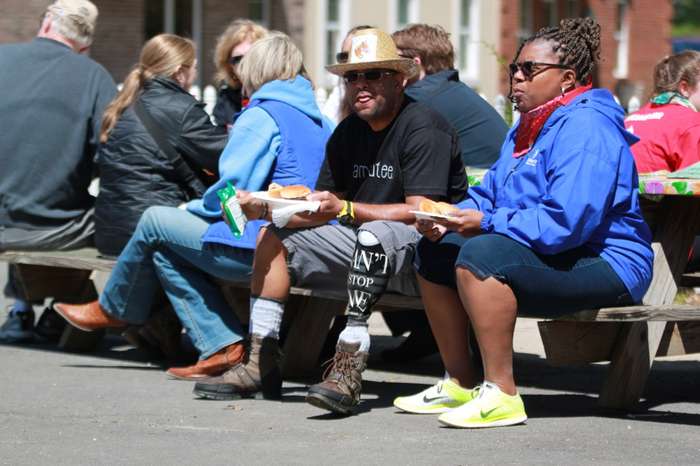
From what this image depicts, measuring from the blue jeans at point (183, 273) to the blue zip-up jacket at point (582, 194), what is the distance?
5.09 ft

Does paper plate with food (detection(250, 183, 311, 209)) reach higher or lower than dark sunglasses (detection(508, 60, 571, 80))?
lower

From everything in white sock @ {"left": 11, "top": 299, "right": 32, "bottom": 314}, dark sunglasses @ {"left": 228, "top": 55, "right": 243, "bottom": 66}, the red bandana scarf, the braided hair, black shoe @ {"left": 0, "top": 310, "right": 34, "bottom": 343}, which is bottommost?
black shoe @ {"left": 0, "top": 310, "right": 34, "bottom": 343}

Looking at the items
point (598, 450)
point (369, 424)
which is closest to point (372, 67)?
point (369, 424)

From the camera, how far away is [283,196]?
5.86m

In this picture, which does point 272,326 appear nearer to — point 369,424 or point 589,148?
point 369,424

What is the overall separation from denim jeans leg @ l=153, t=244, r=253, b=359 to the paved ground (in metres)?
0.30

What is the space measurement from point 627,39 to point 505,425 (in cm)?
2962

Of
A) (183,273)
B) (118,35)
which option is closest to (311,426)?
(183,273)

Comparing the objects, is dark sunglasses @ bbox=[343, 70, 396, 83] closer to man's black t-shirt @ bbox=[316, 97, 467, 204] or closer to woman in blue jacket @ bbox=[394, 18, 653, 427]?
man's black t-shirt @ bbox=[316, 97, 467, 204]

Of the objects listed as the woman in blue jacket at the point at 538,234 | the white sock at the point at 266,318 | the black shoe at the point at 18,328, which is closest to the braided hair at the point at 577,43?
the woman in blue jacket at the point at 538,234

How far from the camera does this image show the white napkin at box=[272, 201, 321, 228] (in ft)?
18.9

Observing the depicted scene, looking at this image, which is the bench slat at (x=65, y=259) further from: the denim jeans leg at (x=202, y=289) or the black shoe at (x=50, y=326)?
the denim jeans leg at (x=202, y=289)

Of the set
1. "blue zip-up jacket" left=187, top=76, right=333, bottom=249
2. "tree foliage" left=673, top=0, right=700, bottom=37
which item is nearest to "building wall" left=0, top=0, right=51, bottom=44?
"blue zip-up jacket" left=187, top=76, right=333, bottom=249

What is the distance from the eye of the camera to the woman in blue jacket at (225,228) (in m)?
6.51
